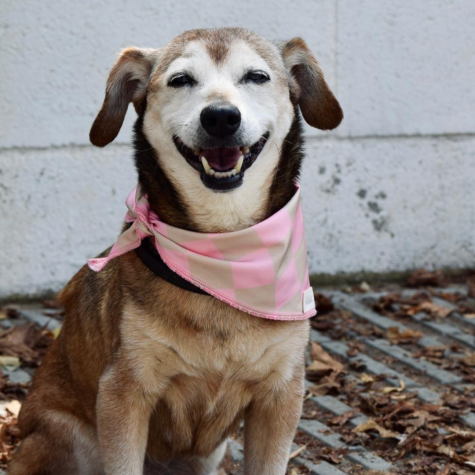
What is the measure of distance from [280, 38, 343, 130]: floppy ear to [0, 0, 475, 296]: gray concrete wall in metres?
2.35

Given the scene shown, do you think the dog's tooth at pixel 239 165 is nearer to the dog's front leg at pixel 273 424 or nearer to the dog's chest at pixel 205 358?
the dog's chest at pixel 205 358

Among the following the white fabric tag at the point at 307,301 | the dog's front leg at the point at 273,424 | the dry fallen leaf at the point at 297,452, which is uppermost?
the white fabric tag at the point at 307,301

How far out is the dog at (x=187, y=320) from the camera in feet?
11.0

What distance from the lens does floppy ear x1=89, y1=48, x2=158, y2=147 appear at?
369 cm

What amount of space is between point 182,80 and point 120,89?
0.37 metres

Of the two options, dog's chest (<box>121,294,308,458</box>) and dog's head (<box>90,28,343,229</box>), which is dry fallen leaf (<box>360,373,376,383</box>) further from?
dog's head (<box>90,28,343,229</box>)

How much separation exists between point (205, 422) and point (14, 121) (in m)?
3.06

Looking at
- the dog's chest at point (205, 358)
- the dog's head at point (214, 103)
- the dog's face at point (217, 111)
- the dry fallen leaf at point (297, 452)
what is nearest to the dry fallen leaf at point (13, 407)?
the dog's chest at point (205, 358)

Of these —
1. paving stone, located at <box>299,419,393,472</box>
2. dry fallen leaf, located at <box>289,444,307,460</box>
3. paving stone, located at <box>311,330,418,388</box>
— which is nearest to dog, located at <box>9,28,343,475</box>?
dry fallen leaf, located at <box>289,444,307,460</box>

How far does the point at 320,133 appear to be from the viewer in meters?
6.35

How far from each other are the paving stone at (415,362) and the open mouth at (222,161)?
7.07ft

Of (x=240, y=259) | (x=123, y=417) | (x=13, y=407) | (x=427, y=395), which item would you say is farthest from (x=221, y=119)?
(x=427, y=395)

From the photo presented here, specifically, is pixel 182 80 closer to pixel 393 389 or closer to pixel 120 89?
pixel 120 89

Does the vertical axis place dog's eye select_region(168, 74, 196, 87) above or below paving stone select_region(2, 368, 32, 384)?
above
